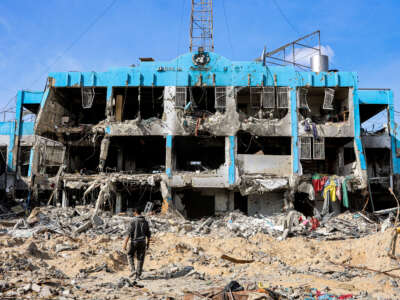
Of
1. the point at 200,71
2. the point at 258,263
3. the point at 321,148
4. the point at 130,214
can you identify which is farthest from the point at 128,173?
the point at 258,263

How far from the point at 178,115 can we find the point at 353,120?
10879 mm

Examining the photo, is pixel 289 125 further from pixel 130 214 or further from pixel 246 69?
pixel 130 214

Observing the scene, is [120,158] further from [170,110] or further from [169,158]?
[170,110]

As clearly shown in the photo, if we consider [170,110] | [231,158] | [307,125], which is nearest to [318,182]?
[307,125]

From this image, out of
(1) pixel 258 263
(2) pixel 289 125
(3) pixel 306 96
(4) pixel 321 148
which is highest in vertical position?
(3) pixel 306 96

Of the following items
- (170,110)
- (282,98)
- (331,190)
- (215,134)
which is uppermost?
(282,98)

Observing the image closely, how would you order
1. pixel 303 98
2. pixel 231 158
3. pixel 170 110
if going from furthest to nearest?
pixel 303 98, pixel 170 110, pixel 231 158

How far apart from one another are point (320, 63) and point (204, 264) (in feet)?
60.9

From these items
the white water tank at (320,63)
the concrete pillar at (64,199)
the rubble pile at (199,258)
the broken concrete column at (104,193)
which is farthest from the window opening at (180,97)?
the white water tank at (320,63)

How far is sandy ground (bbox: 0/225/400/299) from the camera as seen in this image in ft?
25.8

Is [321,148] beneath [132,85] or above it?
beneath

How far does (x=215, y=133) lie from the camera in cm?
2253

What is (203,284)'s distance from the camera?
28.1 feet

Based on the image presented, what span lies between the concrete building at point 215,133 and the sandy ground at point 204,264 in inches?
244
